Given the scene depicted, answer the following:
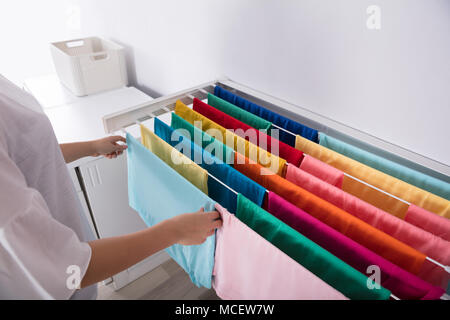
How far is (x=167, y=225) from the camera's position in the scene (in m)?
0.68

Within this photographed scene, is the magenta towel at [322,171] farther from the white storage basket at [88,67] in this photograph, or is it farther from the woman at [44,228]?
the white storage basket at [88,67]

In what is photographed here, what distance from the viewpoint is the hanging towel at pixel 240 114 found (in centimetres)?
89

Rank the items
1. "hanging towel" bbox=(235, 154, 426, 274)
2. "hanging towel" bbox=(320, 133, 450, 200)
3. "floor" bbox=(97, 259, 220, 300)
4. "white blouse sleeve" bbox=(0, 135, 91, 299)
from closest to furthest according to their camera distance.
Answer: "white blouse sleeve" bbox=(0, 135, 91, 299) → "hanging towel" bbox=(235, 154, 426, 274) → "hanging towel" bbox=(320, 133, 450, 200) → "floor" bbox=(97, 259, 220, 300)

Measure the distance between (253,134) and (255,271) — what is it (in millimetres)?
373

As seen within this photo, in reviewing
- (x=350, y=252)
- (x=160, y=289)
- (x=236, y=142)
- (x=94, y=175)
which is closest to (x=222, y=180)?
(x=236, y=142)

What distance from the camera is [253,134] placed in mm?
858

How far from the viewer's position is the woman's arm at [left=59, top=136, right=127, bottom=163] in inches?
37.6

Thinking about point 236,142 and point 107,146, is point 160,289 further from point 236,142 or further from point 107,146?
point 236,142

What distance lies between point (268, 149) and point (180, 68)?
2.64 ft

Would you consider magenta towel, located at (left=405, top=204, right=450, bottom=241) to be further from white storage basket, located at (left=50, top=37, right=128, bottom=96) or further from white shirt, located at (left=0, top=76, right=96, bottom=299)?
white storage basket, located at (left=50, top=37, right=128, bottom=96)

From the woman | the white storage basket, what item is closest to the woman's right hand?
the woman

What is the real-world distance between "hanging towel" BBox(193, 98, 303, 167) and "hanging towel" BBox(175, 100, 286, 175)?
0.14ft

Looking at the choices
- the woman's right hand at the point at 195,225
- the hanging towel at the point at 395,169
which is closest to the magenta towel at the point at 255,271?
the woman's right hand at the point at 195,225
